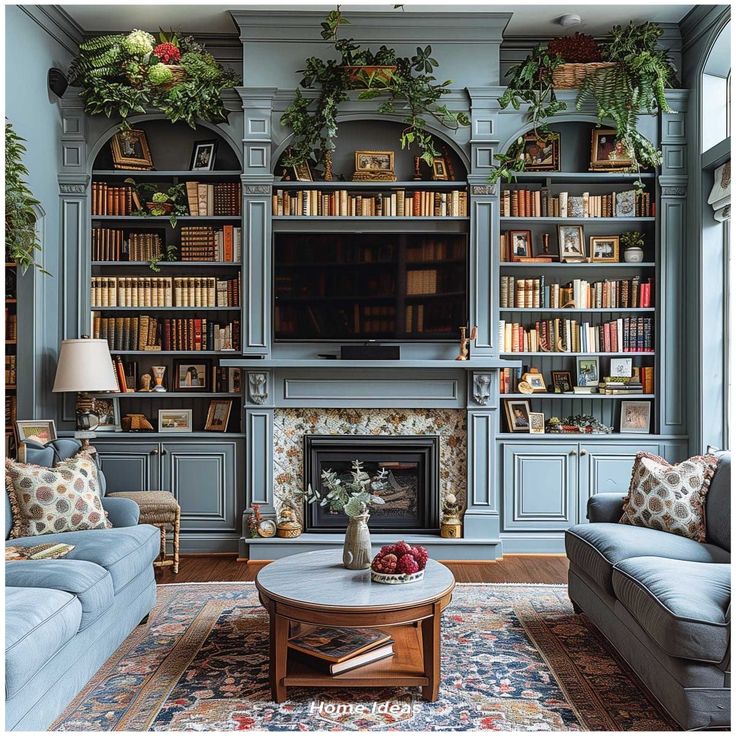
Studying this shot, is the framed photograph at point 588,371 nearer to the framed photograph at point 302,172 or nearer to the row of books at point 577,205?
the row of books at point 577,205

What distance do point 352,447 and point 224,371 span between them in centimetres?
106

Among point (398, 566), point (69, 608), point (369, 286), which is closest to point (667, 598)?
point (398, 566)

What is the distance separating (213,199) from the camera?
5258 mm

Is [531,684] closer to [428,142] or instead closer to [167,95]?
[428,142]

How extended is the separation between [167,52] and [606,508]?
3.87 meters

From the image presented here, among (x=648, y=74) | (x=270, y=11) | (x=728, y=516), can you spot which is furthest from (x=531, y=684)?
(x=270, y=11)

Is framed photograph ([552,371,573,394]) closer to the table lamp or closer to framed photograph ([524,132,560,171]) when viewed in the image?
framed photograph ([524,132,560,171])

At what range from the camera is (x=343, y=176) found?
528 cm

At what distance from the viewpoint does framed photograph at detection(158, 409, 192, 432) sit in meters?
5.33

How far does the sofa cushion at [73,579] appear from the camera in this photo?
111 inches

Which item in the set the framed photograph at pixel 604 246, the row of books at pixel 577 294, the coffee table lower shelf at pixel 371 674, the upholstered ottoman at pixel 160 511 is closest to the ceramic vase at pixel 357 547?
the coffee table lower shelf at pixel 371 674

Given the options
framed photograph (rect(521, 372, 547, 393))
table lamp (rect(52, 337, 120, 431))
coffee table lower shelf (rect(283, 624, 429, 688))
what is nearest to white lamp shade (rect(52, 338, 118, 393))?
table lamp (rect(52, 337, 120, 431))

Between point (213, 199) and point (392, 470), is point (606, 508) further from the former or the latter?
point (213, 199)

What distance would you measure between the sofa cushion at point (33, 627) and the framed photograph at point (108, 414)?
8.36 feet
